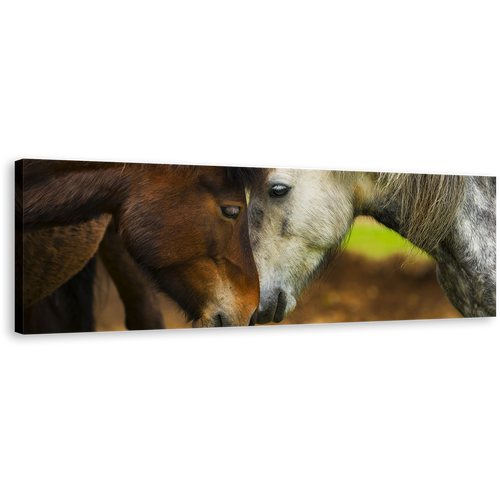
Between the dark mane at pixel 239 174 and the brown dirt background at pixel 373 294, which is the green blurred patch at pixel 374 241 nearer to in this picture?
the brown dirt background at pixel 373 294

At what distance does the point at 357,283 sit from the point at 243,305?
78 cm

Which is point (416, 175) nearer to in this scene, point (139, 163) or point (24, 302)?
point (139, 163)

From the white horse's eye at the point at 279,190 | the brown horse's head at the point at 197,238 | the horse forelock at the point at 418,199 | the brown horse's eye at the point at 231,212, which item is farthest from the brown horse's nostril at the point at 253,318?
the horse forelock at the point at 418,199

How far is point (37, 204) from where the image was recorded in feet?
7.90

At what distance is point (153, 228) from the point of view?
2.61 meters

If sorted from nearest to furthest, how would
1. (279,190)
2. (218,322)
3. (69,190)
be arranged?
(69,190) → (218,322) → (279,190)

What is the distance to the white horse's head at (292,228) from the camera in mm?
2910

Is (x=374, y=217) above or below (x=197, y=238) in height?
above

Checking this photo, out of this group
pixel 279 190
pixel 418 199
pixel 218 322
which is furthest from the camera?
pixel 418 199

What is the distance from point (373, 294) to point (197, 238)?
1.18m

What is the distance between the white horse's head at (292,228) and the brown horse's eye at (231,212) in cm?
10

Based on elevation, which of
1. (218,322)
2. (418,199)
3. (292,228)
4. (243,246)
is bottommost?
(218,322)

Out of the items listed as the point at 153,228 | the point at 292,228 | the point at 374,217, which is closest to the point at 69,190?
the point at 153,228

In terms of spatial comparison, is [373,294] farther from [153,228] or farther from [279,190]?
[153,228]
